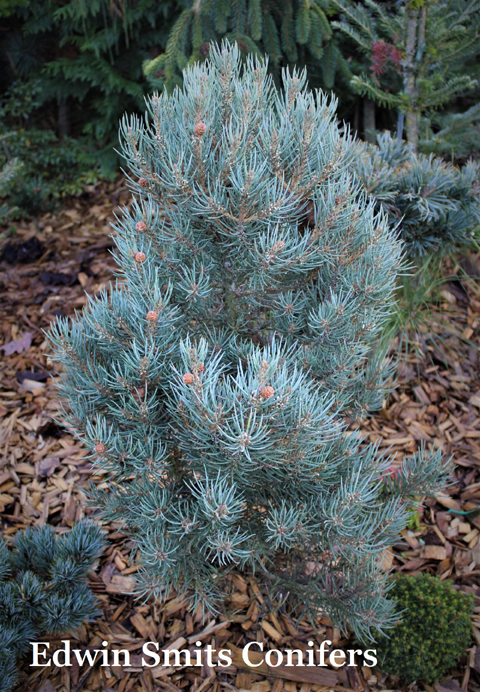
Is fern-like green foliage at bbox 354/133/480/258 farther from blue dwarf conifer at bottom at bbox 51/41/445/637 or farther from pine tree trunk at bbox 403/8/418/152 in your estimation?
blue dwarf conifer at bottom at bbox 51/41/445/637

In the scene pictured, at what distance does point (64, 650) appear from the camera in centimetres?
208

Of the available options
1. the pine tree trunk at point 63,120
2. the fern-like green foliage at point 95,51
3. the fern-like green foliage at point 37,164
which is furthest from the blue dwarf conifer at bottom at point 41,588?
the pine tree trunk at point 63,120

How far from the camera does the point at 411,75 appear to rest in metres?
3.26

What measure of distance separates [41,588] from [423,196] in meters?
2.36

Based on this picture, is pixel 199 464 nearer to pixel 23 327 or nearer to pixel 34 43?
pixel 23 327

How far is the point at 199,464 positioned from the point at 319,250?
0.75 meters

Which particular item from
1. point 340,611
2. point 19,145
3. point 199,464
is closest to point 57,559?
point 199,464

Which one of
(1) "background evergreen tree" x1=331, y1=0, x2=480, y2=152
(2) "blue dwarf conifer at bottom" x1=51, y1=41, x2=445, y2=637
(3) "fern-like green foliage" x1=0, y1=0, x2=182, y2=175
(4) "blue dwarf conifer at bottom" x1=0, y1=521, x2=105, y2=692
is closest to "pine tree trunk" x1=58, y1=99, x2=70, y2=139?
(3) "fern-like green foliage" x1=0, y1=0, x2=182, y2=175

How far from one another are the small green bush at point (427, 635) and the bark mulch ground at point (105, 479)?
0.11 m

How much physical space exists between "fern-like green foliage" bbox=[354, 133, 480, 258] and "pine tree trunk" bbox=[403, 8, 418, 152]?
0.45 meters

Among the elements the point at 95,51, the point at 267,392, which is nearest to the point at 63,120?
the point at 95,51

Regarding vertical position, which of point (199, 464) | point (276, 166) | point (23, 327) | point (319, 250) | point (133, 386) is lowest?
point (23, 327)

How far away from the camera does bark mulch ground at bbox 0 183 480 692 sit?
206cm

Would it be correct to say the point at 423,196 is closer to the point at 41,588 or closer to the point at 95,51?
the point at 41,588
